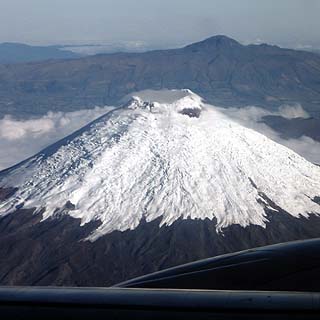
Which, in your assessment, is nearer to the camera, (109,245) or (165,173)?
(109,245)

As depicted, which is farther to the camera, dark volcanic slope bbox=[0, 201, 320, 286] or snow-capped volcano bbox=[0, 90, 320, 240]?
snow-capped volcano bbox=[0, 90, 320, 240]

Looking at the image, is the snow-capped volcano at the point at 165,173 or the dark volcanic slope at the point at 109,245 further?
the snow-capped volcano at the point at 165,173

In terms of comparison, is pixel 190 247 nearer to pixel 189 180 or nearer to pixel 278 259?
pixel 189 180

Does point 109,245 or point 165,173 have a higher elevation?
point 165,173

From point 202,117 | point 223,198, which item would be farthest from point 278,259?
point 202,117
